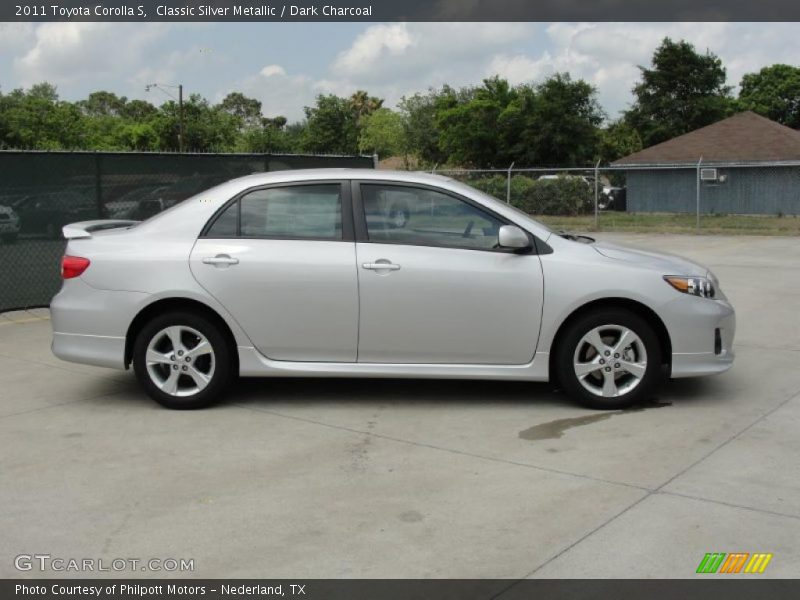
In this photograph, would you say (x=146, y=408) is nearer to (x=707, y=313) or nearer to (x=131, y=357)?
(x=131, y=357)

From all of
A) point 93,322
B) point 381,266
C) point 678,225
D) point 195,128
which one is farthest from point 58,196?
point 195,128

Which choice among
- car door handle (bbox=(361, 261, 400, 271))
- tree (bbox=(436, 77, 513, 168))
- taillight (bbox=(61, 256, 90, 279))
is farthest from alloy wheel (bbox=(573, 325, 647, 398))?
tree (bbox=(436, 77, 513, 168))

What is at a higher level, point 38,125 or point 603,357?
point 38,125

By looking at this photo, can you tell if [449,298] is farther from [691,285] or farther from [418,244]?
[691,285]

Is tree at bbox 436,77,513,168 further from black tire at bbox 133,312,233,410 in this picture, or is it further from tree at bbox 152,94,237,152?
black tire at bbox 133,312,233,410

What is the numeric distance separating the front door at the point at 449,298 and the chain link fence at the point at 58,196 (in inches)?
223

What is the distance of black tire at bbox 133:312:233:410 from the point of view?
20.2 ft

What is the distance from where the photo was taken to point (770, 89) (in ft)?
213

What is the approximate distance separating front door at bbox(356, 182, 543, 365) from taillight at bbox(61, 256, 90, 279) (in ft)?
6.33

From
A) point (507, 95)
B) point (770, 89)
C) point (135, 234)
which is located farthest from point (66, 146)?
point (135, 234)

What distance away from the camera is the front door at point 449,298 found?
603 cm

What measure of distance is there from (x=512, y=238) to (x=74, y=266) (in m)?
3.04

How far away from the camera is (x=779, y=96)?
65000mm

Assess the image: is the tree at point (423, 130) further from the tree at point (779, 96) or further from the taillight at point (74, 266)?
the taillight at point (74, 266)
